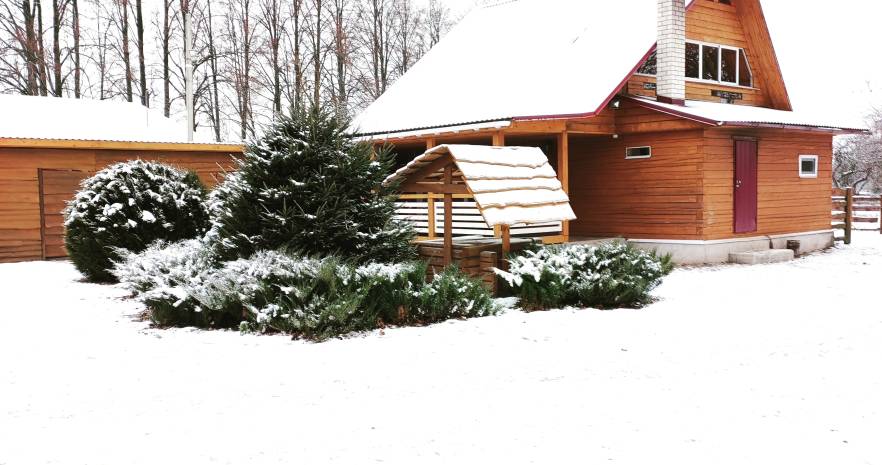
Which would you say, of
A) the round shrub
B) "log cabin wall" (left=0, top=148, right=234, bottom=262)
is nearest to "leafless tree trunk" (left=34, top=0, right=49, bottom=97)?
"log cabin wall" (left=0, top=148, right=234, bottom=262)

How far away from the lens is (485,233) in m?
15.8

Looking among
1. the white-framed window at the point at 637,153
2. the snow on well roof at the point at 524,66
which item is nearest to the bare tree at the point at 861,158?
the snow on well roof at the point at 524,66

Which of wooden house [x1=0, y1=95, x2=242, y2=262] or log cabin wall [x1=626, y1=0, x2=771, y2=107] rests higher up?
log cabin wall [x1=626, y1=0, x2=771, y2=107]

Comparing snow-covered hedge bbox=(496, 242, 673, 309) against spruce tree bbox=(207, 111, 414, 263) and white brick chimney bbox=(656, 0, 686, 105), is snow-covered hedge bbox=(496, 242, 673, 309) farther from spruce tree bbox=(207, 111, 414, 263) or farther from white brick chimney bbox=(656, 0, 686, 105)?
white brick chimney bbox=(656, 0, 686, 105)

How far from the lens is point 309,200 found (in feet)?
29.2

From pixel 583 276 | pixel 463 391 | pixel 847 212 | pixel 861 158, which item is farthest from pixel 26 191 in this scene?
pixel 861 158

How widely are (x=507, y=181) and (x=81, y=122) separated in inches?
614

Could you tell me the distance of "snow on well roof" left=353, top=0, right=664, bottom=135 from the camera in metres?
15.2

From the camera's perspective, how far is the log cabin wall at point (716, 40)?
1698cm

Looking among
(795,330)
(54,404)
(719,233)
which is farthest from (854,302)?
(54,404)

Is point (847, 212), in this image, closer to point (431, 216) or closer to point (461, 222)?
point (461, 222)

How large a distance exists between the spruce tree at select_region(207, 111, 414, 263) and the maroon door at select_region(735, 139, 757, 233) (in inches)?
379

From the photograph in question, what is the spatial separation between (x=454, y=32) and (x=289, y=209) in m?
15.7

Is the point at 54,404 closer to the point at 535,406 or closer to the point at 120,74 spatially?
the point at 535,406
